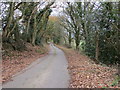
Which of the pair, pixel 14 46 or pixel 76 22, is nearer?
pixel 14 46

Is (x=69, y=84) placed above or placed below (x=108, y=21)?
below

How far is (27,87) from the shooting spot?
6.54 m

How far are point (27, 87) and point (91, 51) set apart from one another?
44.9ft

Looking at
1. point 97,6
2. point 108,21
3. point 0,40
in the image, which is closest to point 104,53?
point 108,21

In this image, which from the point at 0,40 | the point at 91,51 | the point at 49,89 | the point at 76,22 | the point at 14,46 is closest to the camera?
the point at 49,89

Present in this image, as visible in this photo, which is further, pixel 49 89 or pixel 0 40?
pixel 0 40

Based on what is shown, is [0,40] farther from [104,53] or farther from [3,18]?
[104,53]

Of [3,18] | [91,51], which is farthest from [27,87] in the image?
[3,18]

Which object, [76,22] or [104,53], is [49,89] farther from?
[76,22]

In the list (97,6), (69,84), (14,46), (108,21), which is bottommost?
(69,84)

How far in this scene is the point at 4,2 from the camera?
58.7 feet

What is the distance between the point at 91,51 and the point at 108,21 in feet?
14.2

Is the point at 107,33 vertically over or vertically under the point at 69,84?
over

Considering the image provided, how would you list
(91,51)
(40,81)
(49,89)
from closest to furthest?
(49,89) → (40,81) → (91,51)
